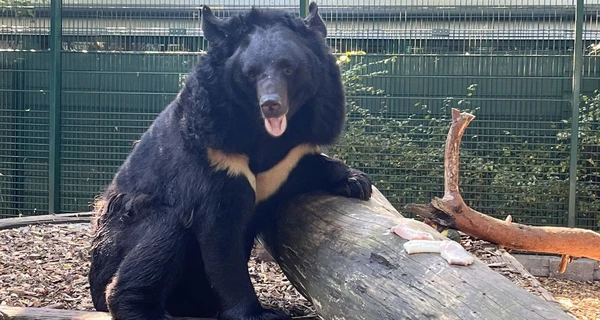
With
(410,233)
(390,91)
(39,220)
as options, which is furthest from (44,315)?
(390,91)

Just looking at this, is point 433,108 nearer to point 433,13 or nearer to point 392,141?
point 392,141

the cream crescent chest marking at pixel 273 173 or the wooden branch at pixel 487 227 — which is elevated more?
the cream crescent chest marking at pixel 273 173

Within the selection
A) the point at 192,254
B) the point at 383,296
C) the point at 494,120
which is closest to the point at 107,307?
the point at 192,254

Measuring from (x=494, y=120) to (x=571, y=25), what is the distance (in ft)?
4.77

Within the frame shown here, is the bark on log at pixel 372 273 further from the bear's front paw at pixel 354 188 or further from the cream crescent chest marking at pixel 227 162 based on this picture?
the cream crescent chest marking at pixel 227 162

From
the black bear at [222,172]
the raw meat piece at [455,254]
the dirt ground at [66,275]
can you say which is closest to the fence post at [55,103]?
the dirt ground at [66,275]

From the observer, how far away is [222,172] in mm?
3365

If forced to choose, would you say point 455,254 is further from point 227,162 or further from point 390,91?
point 390,91

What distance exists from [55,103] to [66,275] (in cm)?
454

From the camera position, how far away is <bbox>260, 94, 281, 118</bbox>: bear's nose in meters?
3.23

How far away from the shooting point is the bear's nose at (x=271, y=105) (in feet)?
10.6

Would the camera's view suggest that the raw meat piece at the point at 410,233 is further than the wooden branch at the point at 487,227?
No

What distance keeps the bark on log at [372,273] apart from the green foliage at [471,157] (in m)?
4.63

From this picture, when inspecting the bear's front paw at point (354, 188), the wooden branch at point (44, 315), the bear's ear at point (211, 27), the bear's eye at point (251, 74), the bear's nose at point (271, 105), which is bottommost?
the wooden branch at point (44, 315)
